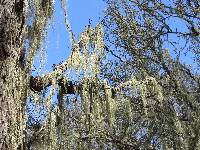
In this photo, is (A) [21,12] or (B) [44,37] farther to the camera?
(B) [44,37]

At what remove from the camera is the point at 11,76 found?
2.23 metres

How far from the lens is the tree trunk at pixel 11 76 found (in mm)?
2135

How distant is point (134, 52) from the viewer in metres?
7.89

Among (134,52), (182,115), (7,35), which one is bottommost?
(7,35)

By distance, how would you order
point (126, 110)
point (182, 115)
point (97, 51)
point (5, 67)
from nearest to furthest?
point (5, 67), point (97, 51), point (126, 110), point (182, 115)

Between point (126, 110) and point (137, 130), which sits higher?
point (137, 130)

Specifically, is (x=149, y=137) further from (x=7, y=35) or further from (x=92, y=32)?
(x=7, y=35)

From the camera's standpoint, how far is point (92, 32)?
10.4ft

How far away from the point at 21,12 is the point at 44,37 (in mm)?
371

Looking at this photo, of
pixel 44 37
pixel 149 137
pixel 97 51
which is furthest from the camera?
pixel 149 137

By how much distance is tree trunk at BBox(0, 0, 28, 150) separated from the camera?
2.13 meters

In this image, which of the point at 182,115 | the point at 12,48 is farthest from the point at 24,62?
the point at 182,115

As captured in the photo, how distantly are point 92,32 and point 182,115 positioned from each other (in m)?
4.53

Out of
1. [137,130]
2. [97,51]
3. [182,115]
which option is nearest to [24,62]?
[97,51]
